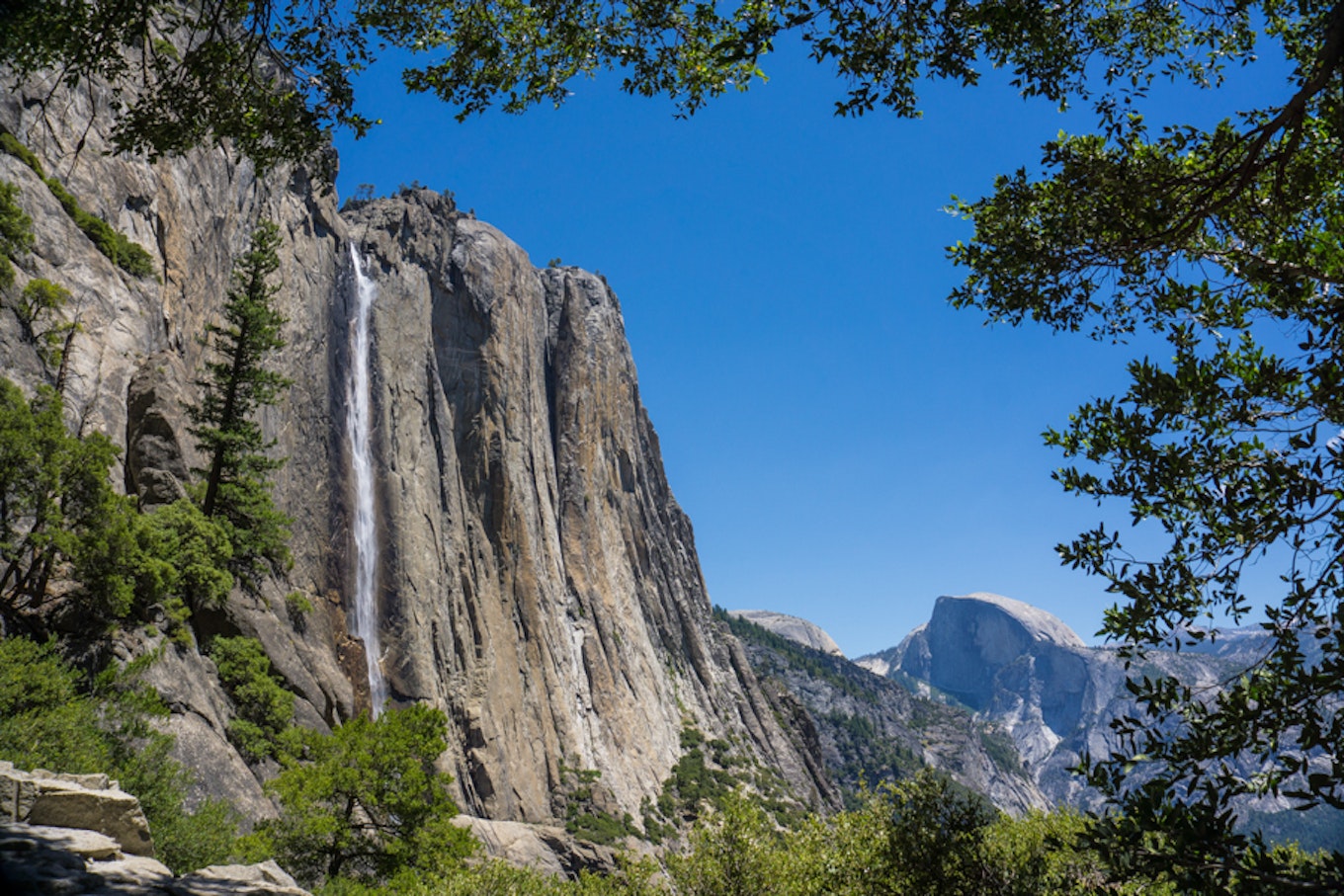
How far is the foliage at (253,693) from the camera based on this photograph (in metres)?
25.7

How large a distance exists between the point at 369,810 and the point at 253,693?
662cm

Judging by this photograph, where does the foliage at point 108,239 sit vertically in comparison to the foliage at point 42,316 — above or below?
above

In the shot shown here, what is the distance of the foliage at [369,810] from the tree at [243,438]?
1156 cm

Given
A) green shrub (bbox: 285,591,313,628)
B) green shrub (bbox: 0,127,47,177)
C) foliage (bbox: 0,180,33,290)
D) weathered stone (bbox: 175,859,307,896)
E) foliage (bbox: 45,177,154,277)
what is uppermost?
green shrub (bbox: 0,127,47,177)

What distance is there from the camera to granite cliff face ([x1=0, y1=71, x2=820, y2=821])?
2847 centimetres

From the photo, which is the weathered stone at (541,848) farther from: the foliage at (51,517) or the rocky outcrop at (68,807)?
the rocky outcrop at (68,807)

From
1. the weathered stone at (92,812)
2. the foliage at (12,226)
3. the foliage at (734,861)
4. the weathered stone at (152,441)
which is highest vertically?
the foliage at (12,226)

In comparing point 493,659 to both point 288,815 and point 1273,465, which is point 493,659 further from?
point 1273,465

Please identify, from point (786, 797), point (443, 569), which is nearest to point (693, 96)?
point (443, 569)

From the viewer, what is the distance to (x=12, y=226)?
2469cm

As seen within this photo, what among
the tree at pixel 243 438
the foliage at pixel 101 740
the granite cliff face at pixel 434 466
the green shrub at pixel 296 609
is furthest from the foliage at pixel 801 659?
the foliage at pixel 101 740

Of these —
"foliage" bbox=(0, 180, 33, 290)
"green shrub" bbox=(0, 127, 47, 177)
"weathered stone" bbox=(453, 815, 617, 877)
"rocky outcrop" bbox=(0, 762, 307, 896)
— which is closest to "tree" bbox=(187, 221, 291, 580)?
"green shrub" bbox=(0, 127, 47, 177)

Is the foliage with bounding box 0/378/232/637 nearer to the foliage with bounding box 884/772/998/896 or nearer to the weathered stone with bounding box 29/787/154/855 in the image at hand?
the weathered stone with bounding box 29/787/154/855

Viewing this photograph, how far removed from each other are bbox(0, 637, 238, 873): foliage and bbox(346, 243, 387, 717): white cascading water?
28.6 m
